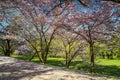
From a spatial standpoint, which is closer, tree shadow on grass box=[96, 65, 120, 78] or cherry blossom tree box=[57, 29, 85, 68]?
cherry blossom tree box=[57, 29, 85, 68]

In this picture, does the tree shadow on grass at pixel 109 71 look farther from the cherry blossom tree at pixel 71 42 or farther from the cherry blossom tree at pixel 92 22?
the cherry blossom tree at pixel 92 22

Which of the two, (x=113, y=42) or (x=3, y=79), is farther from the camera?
(x=113, y=42)

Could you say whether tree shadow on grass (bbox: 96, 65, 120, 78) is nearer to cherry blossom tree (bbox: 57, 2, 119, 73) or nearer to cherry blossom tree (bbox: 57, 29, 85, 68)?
cherry blossom tree (bbox: 57, 29, 85, 68)

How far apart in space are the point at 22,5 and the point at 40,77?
10.8 meters

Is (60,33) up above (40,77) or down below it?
above

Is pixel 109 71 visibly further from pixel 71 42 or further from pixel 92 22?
→ pixel 92 22

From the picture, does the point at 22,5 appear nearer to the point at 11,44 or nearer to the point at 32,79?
the point at 32,79

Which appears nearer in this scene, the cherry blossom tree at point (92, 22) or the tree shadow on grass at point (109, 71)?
the cherry blossom tree at point (92, 22)

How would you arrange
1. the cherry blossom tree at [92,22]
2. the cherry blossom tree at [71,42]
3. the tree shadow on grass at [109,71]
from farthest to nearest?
the tree shadow on grass at [109,71], the cherry blossom tree at [71,42], the cherry blossom tree at [92,22]

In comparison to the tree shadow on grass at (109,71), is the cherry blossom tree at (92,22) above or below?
above

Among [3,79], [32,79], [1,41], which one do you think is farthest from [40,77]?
[1,41]

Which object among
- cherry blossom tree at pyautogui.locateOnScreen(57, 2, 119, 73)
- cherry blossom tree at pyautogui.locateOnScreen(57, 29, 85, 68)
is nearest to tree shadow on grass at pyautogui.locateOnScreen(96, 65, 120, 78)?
cherry blossom tree at pyautogui.locateOnScreen(57, 29, 85, 68)

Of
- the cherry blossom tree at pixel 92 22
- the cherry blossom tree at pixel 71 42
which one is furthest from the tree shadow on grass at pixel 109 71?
the cherry blossom tree at pixel 92 22

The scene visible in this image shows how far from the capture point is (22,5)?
679 inches
